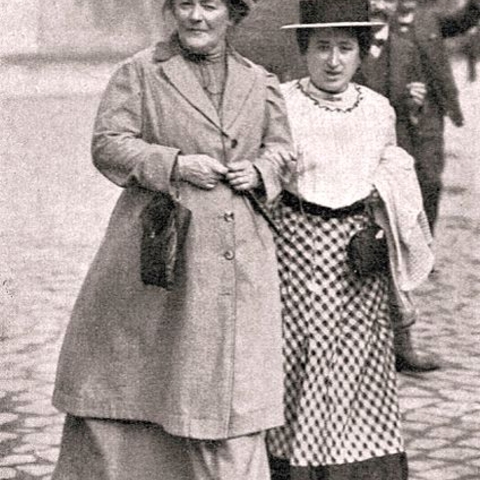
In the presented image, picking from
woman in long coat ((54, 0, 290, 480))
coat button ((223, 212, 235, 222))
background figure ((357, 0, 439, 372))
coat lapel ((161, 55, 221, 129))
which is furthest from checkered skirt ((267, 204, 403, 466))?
background figure ((357, 0, 439, 372))

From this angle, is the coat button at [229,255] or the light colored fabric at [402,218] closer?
the coat button at [229,255]

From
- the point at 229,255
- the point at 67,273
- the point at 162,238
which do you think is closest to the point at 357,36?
the point at 229,255

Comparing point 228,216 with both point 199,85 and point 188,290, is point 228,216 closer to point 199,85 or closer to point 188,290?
point 188,290

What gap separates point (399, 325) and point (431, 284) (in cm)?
391

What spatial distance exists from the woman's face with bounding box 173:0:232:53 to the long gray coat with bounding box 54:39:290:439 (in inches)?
3.4

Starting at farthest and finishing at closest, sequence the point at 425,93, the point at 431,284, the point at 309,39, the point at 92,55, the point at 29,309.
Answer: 1. the point at 92,55
2. the point at 431,284
3. the point at 29,309
4. the point at 425,93
5. the point at 309,39

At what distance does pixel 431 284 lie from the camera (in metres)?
8.53

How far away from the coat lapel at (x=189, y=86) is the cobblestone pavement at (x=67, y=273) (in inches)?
70.9

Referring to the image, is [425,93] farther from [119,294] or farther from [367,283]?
[119,294]

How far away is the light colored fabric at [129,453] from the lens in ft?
13.3

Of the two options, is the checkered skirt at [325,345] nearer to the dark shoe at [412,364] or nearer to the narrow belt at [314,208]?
the narrow belt at [314,208]

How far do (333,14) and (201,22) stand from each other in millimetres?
640

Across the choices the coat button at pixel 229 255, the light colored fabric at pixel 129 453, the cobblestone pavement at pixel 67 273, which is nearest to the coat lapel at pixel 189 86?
the coat button at pixel 229 255

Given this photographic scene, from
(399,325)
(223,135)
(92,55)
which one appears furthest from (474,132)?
(223,135)
